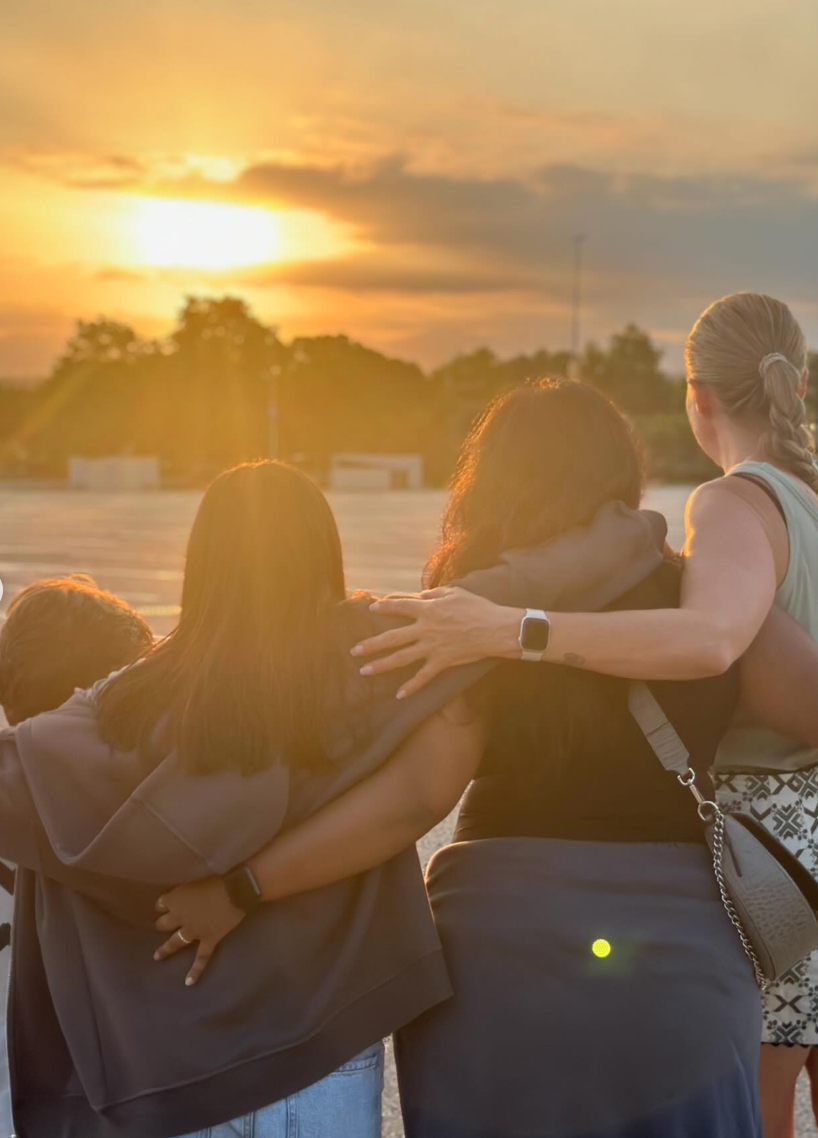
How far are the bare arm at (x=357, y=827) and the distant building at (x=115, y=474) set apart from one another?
57.5m

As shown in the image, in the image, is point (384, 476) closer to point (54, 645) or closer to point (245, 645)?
point (54, 645)

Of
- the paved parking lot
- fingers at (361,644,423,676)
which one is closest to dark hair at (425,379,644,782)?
fingers at (361,644,423,676)

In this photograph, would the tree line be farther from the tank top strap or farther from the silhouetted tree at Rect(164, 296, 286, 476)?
the tank top strap

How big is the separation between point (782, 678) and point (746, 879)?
12.7 inches

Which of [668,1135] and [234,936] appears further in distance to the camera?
[234,936]

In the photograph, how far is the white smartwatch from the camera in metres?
1.88

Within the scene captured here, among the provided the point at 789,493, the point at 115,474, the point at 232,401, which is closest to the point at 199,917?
the point at 789,493

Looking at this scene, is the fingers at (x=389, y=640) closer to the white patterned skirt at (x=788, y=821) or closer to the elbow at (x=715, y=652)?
the elbow at (x=715, y=652)

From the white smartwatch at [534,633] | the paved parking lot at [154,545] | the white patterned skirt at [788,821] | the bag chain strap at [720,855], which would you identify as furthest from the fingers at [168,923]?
the paved parking lot at [154,545]

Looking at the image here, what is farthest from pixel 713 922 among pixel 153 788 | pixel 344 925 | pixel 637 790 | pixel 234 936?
pixel 153 788

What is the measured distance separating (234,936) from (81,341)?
8353 cm

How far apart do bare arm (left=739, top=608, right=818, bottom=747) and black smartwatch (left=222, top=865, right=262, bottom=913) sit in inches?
31.8

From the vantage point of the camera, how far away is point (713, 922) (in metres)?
1.93

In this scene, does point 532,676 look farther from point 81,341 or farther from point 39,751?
point 81,341
